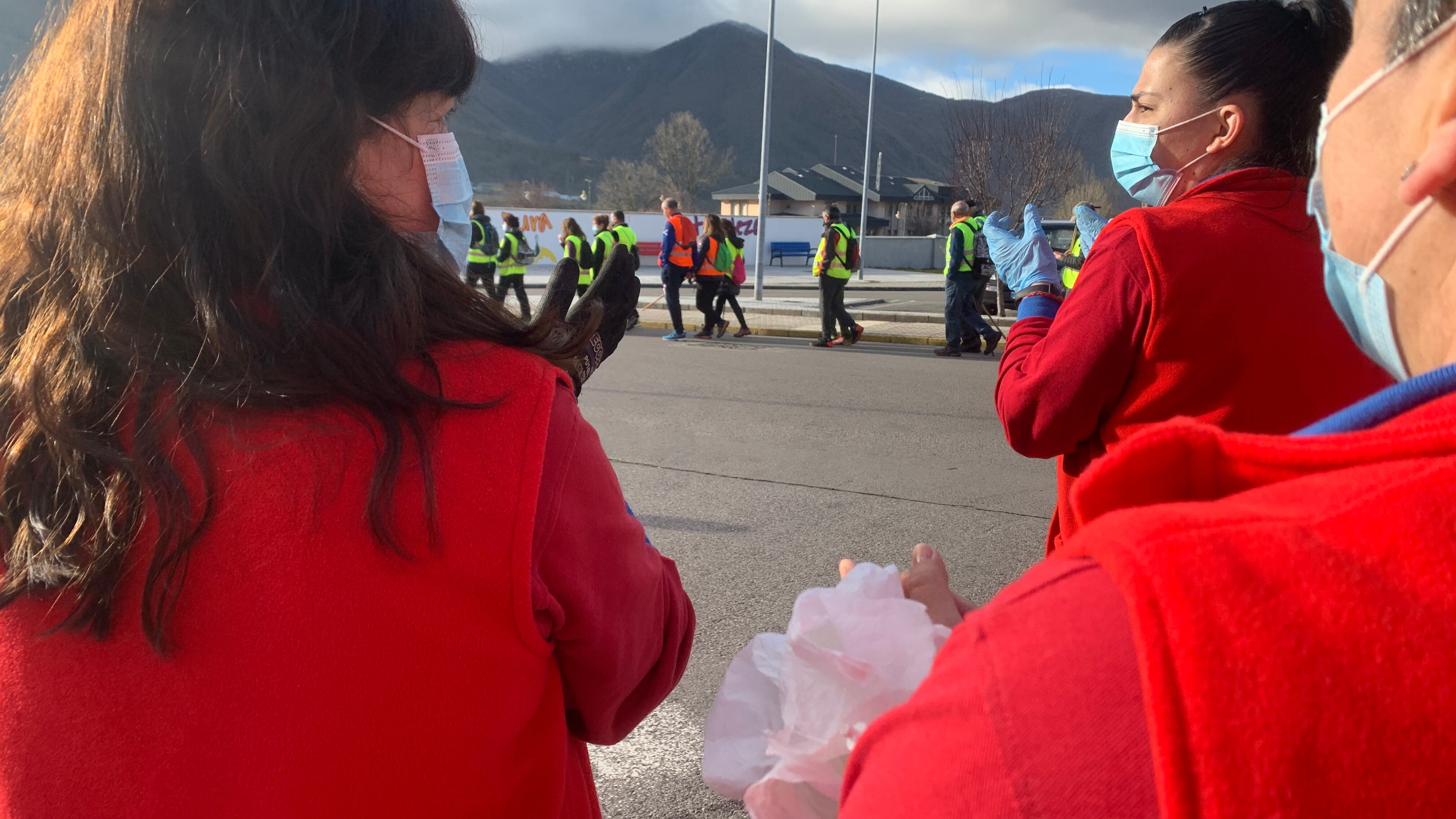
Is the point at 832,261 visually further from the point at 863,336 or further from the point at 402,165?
the point at 402,165

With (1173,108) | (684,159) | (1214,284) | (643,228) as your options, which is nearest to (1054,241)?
(1173,108)

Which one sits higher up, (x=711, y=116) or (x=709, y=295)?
(x=711, y=116)

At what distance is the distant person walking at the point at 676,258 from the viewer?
1289 centimetres

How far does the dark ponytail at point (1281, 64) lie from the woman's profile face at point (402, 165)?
1.53 metres

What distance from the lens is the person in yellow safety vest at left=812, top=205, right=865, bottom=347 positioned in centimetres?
1167

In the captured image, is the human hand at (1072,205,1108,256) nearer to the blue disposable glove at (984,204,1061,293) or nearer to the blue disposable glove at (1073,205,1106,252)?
the blue disposable glove at (1073,205,1106,252)

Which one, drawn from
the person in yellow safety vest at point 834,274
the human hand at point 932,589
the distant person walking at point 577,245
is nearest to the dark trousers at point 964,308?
the person in yellow safety vest at point 834,274

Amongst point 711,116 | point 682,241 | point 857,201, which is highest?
point 711,116

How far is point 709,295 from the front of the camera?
42.6 ft

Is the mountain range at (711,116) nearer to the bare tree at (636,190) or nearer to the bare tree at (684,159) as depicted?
the bare tree at (684,159)

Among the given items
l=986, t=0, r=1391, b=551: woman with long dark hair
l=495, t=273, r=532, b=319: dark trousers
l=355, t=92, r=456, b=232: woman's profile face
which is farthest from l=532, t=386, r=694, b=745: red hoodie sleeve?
l=495, t=273, r=532, b=319: dark trousers

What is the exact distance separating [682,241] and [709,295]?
913mm

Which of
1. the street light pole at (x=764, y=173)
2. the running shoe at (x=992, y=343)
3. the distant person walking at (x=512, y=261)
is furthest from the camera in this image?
the street light pole at (x=764, y=173)

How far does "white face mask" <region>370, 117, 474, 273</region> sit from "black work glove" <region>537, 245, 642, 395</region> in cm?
18
